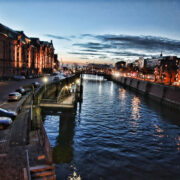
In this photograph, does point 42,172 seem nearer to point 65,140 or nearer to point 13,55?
point 65,140

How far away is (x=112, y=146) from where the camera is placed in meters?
20.5

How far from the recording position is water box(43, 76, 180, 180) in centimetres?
1531

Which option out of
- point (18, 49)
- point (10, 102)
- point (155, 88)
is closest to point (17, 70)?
point (18, 49)

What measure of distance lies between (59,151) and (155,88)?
171ft

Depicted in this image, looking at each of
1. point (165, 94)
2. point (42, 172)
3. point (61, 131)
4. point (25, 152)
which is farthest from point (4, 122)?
point (165, 94)

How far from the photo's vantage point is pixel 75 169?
15.1m

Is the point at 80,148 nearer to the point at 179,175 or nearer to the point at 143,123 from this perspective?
the point at 179,175

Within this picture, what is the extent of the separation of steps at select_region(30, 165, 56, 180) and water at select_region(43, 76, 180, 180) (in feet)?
9.89

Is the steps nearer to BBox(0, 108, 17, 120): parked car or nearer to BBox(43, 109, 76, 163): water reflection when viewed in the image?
BBox(43, 109, 76, 163): water reflection

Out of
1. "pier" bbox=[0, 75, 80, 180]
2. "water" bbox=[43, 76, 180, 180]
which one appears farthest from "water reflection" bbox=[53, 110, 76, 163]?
"pier" bbox=[0, 75, 80, 180]

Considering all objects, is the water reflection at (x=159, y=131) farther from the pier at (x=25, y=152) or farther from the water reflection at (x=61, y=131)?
the pier at (x=25, y=152)

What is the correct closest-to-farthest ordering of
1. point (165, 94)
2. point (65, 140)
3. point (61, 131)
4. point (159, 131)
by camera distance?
1. point (65, 140)
2. point (61, 131)
3. point (159, 131)
4. point (165, 94)

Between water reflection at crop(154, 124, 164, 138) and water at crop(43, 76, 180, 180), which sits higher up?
water at crop(43, 76, 180, 180)

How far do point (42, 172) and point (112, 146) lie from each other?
1095cm
